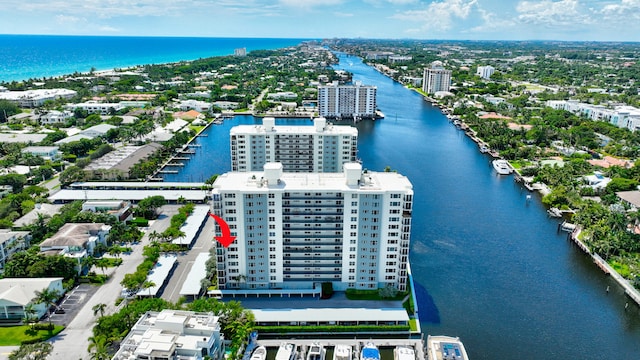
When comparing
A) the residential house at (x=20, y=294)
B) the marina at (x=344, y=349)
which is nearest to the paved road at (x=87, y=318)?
the residential house at (x=20, y=294)

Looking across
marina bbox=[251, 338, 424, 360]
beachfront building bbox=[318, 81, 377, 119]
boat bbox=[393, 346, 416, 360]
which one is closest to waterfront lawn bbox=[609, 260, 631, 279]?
marina bbox=[251, 338, 424, 360]

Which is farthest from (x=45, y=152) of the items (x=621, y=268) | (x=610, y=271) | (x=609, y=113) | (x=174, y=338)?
(x=609, y=113)

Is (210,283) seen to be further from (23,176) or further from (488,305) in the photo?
(23,176)

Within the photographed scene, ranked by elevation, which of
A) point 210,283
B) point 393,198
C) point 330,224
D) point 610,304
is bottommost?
point 610,304

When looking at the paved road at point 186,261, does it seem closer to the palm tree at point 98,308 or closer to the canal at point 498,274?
the palm tree at point 98,308

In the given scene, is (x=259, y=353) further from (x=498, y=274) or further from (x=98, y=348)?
(x=498, y=274)

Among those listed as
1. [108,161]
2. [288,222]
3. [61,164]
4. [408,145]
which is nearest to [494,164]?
[408,145]

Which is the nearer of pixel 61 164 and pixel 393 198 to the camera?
pixel 393 198
